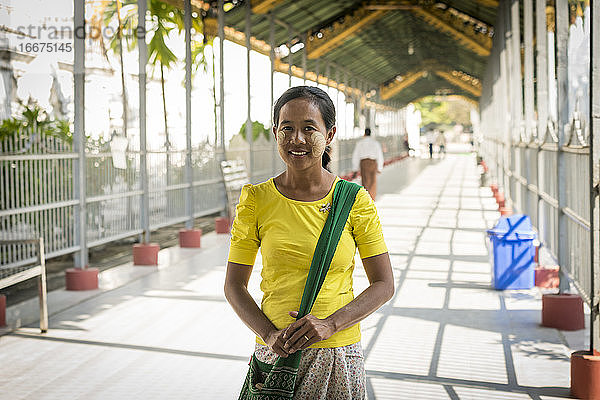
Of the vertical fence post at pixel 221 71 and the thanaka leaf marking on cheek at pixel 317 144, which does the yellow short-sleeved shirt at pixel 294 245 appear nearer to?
the thanaka leaf marking on cheek at pixel 317 144

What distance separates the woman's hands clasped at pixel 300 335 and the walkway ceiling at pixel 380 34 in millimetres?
13216

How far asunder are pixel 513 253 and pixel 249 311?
571 centimetres

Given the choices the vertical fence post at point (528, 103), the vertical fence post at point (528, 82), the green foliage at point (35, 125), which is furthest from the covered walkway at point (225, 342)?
the vertical fence post at point (528, 82)

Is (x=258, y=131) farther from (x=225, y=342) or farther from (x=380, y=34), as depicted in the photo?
(x=225, y=342)

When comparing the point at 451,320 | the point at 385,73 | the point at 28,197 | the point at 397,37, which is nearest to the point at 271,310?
the point at 451,320

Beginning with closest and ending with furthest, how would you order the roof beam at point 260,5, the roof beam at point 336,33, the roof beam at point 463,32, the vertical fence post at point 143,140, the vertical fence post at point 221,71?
the vertical fence post at point 143,140 < the vertical fence post at point 221,71 < the roof beam at point 260,5 < the roof beam at point 336,33 < the roof beam at point 463,32

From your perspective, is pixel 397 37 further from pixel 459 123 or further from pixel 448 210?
pixel 459 123

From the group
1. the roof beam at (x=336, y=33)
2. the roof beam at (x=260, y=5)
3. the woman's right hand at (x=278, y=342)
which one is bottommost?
the woman's right hand at (x=278, y=342)

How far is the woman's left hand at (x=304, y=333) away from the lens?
6.52ft

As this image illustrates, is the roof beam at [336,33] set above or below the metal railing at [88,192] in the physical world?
above

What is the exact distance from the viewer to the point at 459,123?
312 feet

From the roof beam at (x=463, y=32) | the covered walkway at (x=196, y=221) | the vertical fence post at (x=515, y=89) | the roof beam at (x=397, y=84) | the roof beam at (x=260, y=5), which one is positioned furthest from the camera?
the roof beam at (x=397, y=84)

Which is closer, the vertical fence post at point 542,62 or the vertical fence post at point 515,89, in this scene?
the vertical fence post at point 542,62

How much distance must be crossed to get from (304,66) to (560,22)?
1583 centimetres
